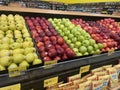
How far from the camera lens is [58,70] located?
1.82m

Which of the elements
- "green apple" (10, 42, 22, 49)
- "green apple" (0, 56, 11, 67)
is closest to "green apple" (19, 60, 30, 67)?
"green apple" (0, 56, 11, 67)

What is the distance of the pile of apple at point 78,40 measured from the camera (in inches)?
90.7

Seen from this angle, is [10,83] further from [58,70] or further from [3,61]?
[58,70]

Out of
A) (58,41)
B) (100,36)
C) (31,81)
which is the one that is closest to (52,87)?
(31,81)

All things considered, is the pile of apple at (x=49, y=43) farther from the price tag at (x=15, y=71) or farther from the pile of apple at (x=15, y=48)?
the price tag at (x=15, y=71)

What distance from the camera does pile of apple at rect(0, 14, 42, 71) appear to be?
165cm

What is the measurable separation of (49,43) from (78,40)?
0.48m

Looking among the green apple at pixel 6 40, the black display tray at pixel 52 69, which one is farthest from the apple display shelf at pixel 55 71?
the green apple at pixel 6 40

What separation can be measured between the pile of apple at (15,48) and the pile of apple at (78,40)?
53 cm

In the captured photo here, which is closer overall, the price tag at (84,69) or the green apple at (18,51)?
the green apple at (18,51)

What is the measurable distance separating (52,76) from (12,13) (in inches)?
55.3

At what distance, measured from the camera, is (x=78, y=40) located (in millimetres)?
2502

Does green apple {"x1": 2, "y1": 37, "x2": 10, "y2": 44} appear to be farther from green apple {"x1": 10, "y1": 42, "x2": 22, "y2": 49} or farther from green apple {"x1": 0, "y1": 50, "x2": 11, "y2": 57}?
green apple {"x1": 0, "y1": 50, "x2": 11, "y2": 57}

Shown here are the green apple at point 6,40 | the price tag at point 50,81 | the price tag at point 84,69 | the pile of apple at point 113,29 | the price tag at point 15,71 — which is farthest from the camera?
the pile of apple at point 113,29
